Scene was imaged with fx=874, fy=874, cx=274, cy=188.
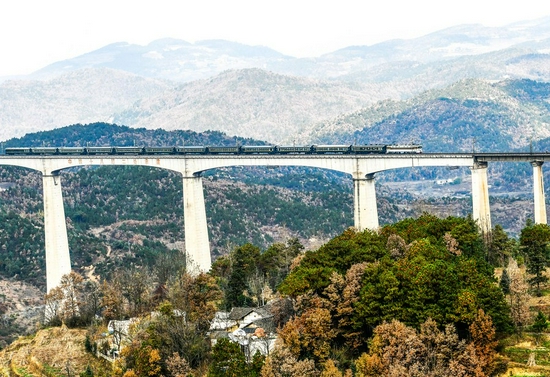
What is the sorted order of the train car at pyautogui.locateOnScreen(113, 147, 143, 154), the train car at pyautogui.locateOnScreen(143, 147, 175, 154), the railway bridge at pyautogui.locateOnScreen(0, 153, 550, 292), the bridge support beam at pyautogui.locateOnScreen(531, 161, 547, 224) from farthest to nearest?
the train car at pyautogui.locateOnScreen(113, 147, 143, 154), the train car at pyautogui.locateOnScreen(143, 147, 175, 154), the railway bridge at pyautogui.locateOnScreen(0, 153, 550, 292), the bridge support beam at pyautogui.locateOnScreen(531, 161, 547, 224)

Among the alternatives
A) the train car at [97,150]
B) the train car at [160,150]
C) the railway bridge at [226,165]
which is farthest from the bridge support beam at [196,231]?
the train car at [97,150]

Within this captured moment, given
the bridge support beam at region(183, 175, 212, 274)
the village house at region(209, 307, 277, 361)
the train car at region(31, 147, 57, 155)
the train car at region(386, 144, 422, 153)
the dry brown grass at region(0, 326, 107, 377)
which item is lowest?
the dry brown grass at region(0, 326, 107, 377)

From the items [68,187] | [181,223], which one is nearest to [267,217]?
[181,223]

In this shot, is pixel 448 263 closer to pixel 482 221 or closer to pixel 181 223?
pixel 482 221

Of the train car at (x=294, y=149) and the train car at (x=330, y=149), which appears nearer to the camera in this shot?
the train car at (x=330, y=149)

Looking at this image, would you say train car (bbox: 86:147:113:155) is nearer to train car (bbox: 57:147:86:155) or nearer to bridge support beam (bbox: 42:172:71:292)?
train car (bbox: 57:147:86:155)

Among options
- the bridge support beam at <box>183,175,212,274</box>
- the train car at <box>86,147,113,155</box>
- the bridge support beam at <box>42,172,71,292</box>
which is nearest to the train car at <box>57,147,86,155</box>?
the train car at <box>86,147,113,155</box>

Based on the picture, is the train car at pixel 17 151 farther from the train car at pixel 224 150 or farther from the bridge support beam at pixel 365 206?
the bridge support beam at pixel 365 206

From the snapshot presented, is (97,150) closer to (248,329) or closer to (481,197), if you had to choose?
(481,197)
